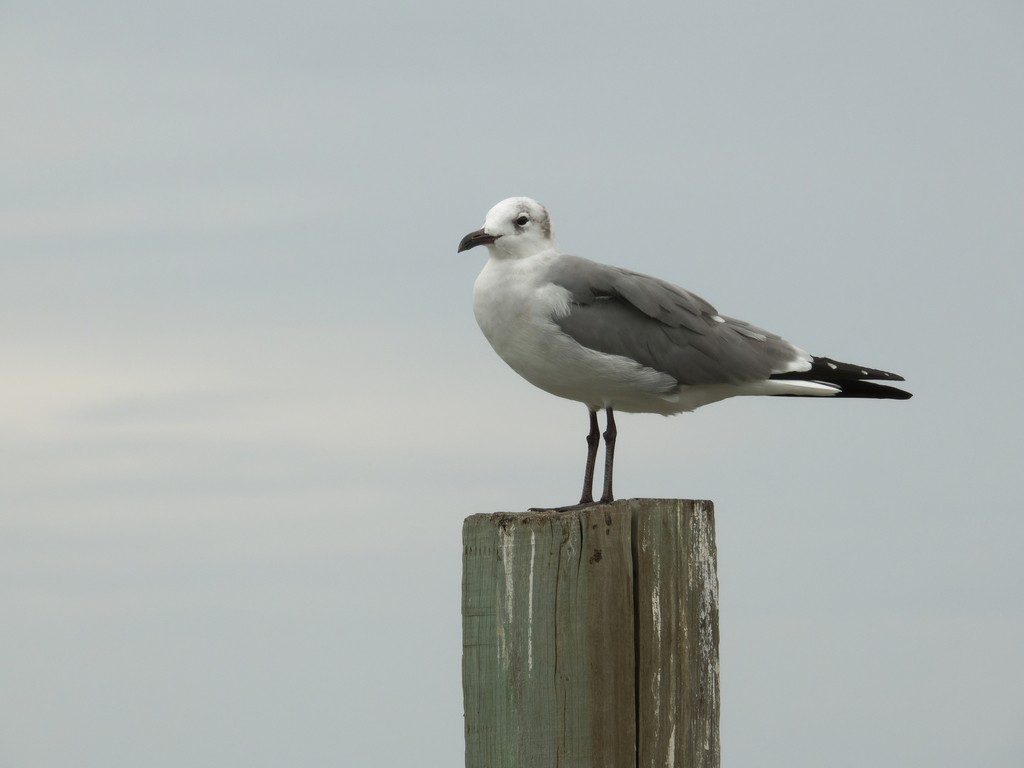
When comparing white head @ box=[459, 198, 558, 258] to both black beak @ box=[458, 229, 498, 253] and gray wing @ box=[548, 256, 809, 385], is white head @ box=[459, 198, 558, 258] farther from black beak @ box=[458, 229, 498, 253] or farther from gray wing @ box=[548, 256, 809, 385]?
gray wing @ box=[548, 256, 809, 385]

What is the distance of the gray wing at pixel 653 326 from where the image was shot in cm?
743

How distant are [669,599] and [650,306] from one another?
252 centimetres

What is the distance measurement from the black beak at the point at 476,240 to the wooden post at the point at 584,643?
265cm

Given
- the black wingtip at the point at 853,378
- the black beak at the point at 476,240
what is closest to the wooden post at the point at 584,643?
the black beak at the point at 476,240

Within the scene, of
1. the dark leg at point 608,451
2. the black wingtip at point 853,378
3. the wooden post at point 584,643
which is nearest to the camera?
the wooden post at point 584,643

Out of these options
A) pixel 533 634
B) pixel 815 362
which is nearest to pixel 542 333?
pixel 815 362

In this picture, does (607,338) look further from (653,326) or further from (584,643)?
(584,643)

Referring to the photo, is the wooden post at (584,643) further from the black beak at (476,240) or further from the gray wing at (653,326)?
the black beak at (476,240)

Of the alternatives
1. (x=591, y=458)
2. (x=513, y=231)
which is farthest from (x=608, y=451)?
(x=513, y=231)

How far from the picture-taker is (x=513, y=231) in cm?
776

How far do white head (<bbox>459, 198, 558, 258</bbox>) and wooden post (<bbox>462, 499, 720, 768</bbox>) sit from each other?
269 centimetres

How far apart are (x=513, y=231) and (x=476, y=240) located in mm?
244

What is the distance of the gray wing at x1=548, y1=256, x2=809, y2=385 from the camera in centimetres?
743

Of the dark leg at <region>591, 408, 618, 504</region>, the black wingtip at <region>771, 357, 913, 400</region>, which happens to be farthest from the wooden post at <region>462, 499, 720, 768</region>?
the black wingtip at <region>771, 357, 913, 400</region>
